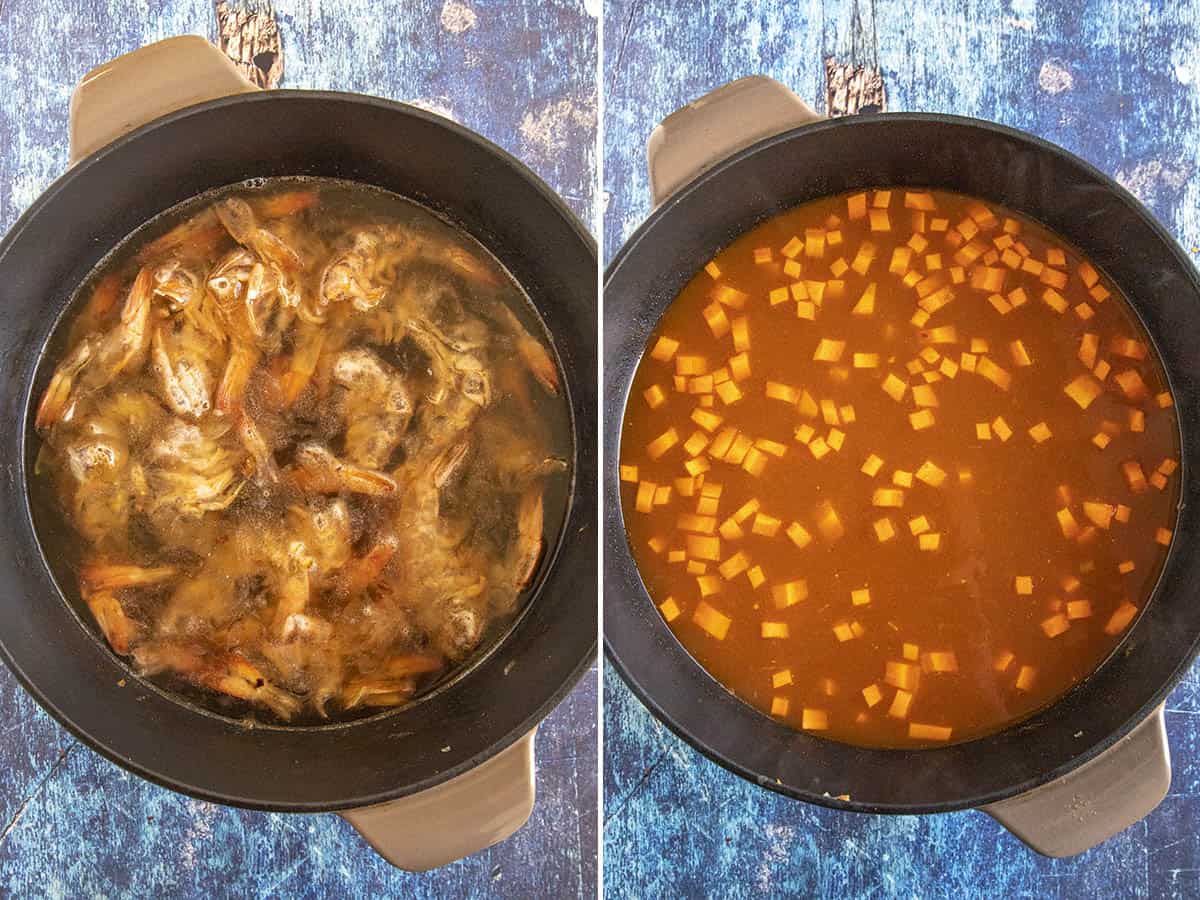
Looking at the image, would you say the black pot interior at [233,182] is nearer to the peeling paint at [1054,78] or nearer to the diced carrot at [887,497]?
the diced carrot at [887,497]

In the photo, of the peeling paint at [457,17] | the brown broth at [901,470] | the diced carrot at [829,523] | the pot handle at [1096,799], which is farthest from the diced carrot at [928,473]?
the peeling paint at [457,17]

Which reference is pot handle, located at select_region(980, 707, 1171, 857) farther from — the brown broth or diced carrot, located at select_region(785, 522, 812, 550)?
diced carrot, located at select_region(785, 522, 812, 550)

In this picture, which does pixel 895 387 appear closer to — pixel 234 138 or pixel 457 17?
pixel 457 17

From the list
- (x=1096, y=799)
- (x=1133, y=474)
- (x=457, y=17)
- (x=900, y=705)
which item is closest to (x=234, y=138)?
(x=457, y=17)

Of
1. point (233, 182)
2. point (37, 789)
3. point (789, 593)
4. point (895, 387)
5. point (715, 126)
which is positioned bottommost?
point (37, 789)

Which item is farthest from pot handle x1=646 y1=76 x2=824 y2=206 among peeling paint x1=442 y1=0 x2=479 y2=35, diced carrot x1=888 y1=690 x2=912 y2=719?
diced carrot x1=888 y1=690 x2=912 y2=719
